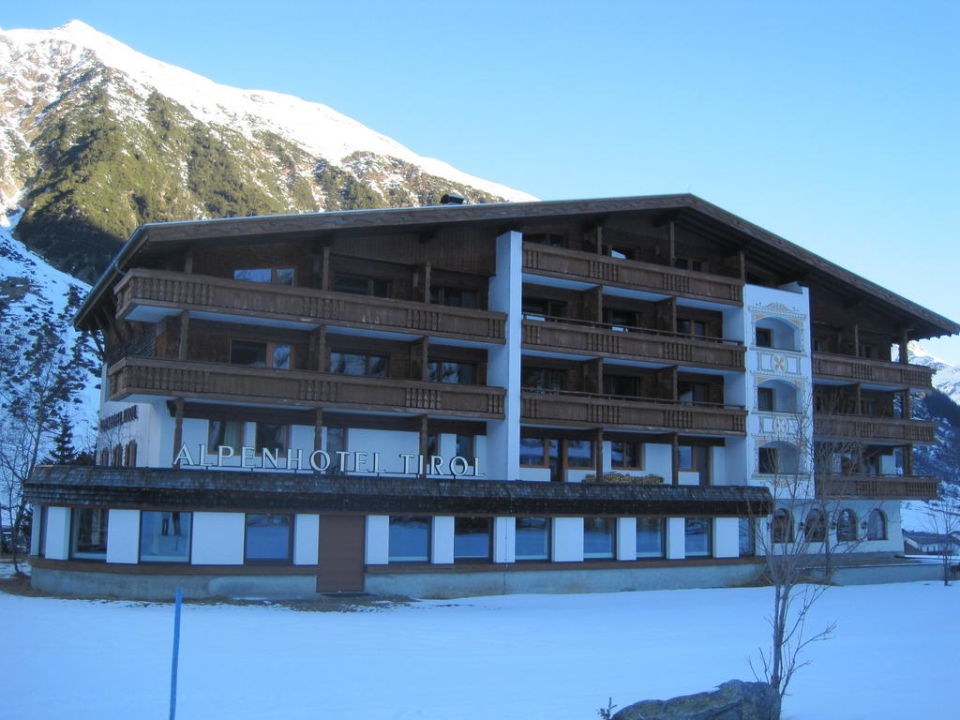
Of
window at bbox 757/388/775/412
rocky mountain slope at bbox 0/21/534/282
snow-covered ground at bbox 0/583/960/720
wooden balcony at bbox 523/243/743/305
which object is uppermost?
rocky mountain slope at bbox 0/21/534/282

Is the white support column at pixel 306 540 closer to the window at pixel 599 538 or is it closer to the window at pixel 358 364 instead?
the window at pixel 358 364

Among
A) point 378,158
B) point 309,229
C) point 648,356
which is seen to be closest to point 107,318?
point 309,229

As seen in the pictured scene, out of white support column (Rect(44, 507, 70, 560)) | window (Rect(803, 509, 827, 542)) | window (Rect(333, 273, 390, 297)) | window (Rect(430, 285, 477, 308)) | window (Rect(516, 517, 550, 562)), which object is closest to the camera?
window (Rect(803, 509, 827, 542))

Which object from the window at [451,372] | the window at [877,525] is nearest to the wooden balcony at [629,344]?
the window at [451,372]

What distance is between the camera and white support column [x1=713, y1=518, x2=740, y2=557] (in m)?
36.3

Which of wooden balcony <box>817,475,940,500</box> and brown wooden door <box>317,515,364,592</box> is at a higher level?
wooden balcony <box>817,475,940,500</box>

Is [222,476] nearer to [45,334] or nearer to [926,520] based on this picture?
[45,334]

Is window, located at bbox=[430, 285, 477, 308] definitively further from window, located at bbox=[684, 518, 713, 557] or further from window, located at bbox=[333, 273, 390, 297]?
window, located at bbox=[684, 518, 713, 557]

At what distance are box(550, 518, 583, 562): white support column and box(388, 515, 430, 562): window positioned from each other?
4.62 meters

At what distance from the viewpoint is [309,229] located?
30234mm

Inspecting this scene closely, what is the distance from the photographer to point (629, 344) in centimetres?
3703

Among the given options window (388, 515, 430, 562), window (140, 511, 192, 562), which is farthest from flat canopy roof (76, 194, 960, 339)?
window (388, 515, 430, 562)

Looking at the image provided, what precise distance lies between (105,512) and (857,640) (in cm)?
1932

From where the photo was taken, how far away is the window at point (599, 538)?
109ft
